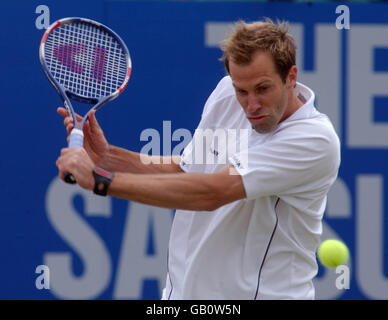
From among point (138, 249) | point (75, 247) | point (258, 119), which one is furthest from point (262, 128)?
point (75, 247)

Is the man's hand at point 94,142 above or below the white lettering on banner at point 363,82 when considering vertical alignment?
below

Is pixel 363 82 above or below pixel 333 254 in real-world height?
above

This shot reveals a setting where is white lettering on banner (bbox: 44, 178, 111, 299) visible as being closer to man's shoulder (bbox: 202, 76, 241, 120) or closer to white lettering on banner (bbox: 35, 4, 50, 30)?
white lettering on banner (bbox: 35, 4, 50, 30)

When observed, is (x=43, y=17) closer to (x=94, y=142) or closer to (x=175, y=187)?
(x=94, y=142)

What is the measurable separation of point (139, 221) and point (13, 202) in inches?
31.1

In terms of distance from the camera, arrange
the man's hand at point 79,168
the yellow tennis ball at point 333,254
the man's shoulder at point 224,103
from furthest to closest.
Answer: the yellow tennis ball at point 333,254 → the man's shoulder at point 224,103 → the man's hand at point 79,168

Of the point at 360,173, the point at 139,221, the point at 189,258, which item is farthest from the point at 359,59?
the point at 189,258

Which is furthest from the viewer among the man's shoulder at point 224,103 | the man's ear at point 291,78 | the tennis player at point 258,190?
the man's shoulder at point 224,103

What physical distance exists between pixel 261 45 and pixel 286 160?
1.47 feet

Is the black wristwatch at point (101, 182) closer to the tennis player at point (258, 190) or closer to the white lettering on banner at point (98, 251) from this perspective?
the tennis player at point (258, 190)

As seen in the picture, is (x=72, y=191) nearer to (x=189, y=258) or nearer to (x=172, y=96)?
(x=172, y=96)

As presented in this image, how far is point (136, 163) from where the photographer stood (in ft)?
11.3

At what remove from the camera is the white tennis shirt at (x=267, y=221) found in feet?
9.69

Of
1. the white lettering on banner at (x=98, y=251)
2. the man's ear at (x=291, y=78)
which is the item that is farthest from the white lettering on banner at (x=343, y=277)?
the man's ear at (x=291, y=78)
